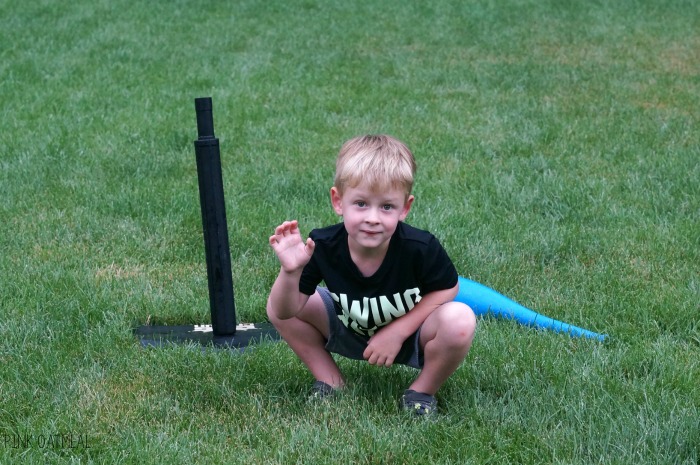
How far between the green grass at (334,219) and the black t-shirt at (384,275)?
0.34 metres

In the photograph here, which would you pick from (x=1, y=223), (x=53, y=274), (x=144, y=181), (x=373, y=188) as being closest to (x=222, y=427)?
(x=373, y=188)

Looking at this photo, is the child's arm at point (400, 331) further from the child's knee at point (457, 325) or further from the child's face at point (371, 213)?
the child's face at point (371, 213)

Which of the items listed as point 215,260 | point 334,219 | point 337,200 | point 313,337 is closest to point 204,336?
point 215,260

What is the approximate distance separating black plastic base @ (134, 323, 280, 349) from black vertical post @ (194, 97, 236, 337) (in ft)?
0.17

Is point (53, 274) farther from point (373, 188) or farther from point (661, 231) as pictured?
point (661, 231)

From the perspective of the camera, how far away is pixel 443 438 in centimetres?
317

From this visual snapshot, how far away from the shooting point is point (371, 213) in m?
3.18

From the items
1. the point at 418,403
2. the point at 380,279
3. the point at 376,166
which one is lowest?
the point at 418,403

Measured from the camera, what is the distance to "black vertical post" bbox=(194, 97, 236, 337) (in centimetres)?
391

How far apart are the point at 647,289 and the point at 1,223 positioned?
11.2 ft

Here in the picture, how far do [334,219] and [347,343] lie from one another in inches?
80.9

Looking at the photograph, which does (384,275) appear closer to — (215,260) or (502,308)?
(215,260)

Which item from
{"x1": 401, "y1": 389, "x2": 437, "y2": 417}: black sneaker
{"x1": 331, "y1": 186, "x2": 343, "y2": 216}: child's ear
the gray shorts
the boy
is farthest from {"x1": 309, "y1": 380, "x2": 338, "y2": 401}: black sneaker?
{"x1": 331, "y1": 186, "x2": 343, "y2": 216}: child's ear

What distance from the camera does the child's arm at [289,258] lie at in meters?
3.11
